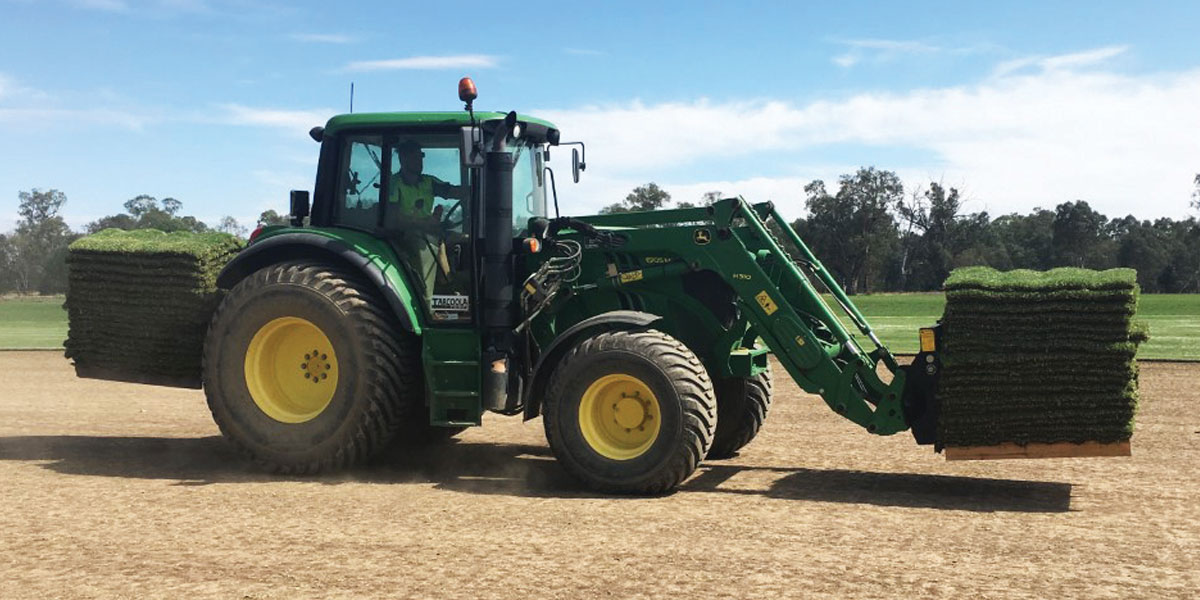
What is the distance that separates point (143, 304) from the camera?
9.92 m

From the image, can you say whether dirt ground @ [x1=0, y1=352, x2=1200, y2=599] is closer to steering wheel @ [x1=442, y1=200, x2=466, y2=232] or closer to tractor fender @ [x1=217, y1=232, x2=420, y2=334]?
tractor fender @ [x1=217, y1=232, x2=420, y2=334]

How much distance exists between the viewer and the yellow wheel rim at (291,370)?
30.1 feet

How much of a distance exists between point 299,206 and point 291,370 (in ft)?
4.70

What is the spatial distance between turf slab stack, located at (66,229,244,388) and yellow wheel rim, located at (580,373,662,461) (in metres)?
3.73

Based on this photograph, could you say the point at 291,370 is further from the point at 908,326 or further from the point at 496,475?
the point at 908,326

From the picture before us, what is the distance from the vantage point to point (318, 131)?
9.63 meters

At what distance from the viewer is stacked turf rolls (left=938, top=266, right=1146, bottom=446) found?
25.4 ft

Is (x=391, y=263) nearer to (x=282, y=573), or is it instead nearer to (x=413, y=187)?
(x=413, y=187)

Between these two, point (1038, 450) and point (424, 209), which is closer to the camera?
point (1038, 450)

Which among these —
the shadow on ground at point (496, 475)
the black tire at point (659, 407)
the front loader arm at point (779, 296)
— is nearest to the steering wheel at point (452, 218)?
the front loader arm at point (779, 296)

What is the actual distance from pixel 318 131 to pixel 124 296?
2311mm

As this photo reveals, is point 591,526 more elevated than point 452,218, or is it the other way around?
point 452,218

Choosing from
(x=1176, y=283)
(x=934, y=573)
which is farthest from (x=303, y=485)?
(x=1176, y=283)

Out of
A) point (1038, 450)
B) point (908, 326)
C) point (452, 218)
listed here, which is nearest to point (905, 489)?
point (1038, 450)
